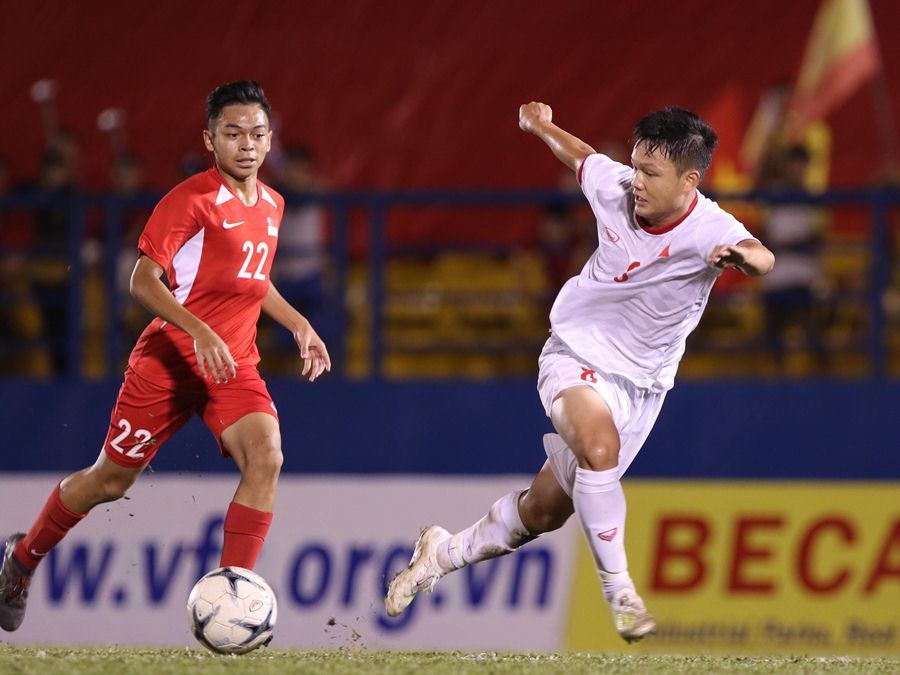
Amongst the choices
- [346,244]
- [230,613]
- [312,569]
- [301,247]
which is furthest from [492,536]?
[301,247]

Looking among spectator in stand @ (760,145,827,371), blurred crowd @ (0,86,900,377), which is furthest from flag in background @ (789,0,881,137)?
spectator in stand @ (760,145,827,371)

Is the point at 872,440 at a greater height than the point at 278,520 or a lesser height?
greater

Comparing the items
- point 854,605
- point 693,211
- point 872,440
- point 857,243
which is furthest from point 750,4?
point 693,211

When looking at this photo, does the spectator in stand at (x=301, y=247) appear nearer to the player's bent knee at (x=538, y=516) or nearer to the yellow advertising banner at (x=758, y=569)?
the yellow advertising banner at (x=758, y=569)

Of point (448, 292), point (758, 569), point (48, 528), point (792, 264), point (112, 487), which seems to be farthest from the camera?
point (448, 292)

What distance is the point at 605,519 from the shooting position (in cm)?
565

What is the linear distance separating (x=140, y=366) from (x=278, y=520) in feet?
10.5

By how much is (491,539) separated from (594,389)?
2.70ft

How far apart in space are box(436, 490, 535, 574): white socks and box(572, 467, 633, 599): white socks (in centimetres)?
62

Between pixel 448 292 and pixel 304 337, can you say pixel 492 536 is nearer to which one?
pixel 304 337

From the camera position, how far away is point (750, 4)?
12539 millimetres

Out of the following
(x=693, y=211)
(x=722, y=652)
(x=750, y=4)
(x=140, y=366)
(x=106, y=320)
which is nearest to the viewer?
(x=693, y=211)

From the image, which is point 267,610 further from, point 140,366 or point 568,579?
point 568,579

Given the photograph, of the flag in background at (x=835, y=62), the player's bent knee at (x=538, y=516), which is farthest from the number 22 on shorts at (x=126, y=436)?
the flag in background at (x=835, y=62)
